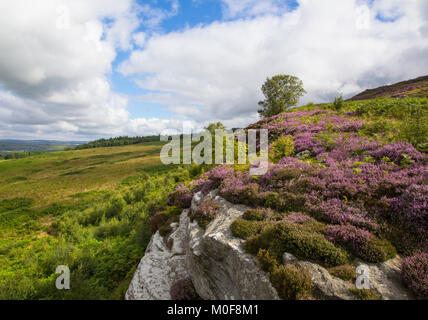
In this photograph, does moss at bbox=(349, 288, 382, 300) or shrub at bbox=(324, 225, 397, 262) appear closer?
moss at bbox=(349, 288, 382, 300)

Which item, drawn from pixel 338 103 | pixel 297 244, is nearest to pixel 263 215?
pixel 297 244

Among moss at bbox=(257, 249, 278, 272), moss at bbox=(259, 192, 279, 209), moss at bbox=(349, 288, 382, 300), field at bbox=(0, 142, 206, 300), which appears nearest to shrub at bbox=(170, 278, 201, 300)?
field at bbox=(0, 142, 206, 300)

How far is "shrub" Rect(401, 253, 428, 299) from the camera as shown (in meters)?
3.72

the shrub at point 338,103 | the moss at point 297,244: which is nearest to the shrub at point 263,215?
the moss at point 297,244

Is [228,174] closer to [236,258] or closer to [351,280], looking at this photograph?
[236,258]

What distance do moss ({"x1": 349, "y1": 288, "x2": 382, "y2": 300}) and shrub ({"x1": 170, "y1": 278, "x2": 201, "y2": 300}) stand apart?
220 inches

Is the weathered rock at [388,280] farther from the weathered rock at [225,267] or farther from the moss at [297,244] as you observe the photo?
the weathered rock at [225,267]

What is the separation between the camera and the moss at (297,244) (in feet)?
15.7

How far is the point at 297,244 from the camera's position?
5.02 meters

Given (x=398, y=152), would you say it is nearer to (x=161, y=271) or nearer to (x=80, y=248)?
(x=161, y=271)

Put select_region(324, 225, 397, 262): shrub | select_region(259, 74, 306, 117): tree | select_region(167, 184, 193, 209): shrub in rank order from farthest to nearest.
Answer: select_region(259, 74, 306, 117): tree → select_region(167, 184, 193, 209): shrub → select_region(324, 225, 397, 262): shrub

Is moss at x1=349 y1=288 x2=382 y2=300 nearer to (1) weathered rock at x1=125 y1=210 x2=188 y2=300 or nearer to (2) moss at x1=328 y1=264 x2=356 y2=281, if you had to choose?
(2) moss at x1=328 y1=264 x2=356 y2=281
